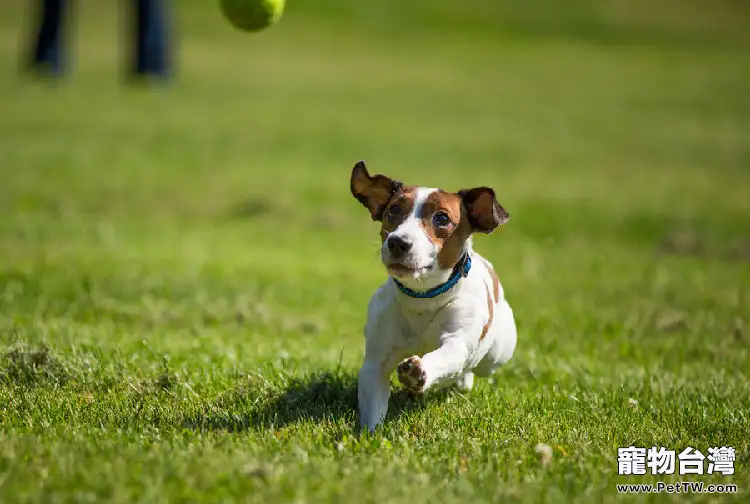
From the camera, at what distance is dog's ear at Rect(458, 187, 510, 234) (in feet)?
17.9

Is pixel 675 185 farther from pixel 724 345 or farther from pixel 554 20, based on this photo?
pixel 554 20

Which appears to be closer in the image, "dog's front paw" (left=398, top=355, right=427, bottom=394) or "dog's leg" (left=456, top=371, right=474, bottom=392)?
"dog's front paw" (left=398, top=355, right=427, bottom=394)

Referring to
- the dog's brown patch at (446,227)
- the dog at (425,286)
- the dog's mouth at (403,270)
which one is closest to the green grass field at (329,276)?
the dog at (425,286)

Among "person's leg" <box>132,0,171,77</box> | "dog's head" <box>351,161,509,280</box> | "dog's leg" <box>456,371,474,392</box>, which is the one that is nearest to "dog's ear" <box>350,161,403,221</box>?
"dog's head" <box>351,161,509,280</box>

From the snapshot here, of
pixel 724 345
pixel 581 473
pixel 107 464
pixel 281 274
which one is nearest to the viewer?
pixel 107 464

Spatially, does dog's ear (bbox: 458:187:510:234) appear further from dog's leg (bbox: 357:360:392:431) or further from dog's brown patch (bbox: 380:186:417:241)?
dog's leg (bbox: 357:360:392:431)

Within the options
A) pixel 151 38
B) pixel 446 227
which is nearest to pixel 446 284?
pixel 446 227

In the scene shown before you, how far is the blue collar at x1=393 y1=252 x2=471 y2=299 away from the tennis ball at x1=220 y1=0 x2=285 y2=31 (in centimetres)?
252

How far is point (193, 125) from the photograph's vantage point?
77.8 ft

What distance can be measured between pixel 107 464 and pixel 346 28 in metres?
45.2

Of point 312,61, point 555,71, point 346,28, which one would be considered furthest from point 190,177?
point 346,28

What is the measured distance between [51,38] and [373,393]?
84.0 ft

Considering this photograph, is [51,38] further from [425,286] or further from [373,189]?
[425,286]

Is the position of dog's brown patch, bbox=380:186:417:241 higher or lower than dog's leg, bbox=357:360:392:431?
higher
